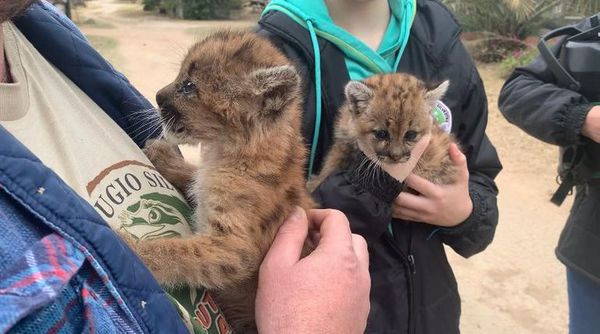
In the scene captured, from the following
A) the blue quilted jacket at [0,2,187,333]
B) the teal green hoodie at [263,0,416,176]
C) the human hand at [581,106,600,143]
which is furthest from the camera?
the human hand at [581,106,600,143]

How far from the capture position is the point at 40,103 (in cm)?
168

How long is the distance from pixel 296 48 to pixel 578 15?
39.9ft

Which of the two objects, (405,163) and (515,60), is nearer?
(405,163)

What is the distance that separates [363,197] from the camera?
8.89 feet

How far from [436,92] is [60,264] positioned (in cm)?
235

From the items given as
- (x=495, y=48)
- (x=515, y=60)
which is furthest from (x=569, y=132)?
(x=495, y=48)

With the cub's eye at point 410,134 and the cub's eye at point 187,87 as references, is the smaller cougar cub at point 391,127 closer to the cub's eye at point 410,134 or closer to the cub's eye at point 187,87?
the cub's eye at point 410,134

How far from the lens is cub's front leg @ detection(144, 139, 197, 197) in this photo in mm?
2305

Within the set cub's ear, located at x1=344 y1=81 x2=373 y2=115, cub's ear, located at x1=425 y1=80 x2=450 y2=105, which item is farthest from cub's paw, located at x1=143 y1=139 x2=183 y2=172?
cub's ear, located at x1=425 y1=80 x2=450 y2=105

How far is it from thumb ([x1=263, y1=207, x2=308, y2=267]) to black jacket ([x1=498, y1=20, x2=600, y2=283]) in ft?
6.89

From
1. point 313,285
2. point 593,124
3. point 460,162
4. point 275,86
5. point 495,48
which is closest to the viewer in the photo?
point 313,285

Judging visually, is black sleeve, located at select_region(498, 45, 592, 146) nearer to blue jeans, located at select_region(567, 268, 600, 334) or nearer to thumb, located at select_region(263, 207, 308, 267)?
blue jeans, located at select_region(567, 268, 600, 334)

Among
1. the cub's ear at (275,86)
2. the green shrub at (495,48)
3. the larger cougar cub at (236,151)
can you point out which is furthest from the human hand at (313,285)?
the green shrub at (495,48)

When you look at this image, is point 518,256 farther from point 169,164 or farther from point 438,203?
point 169,164
